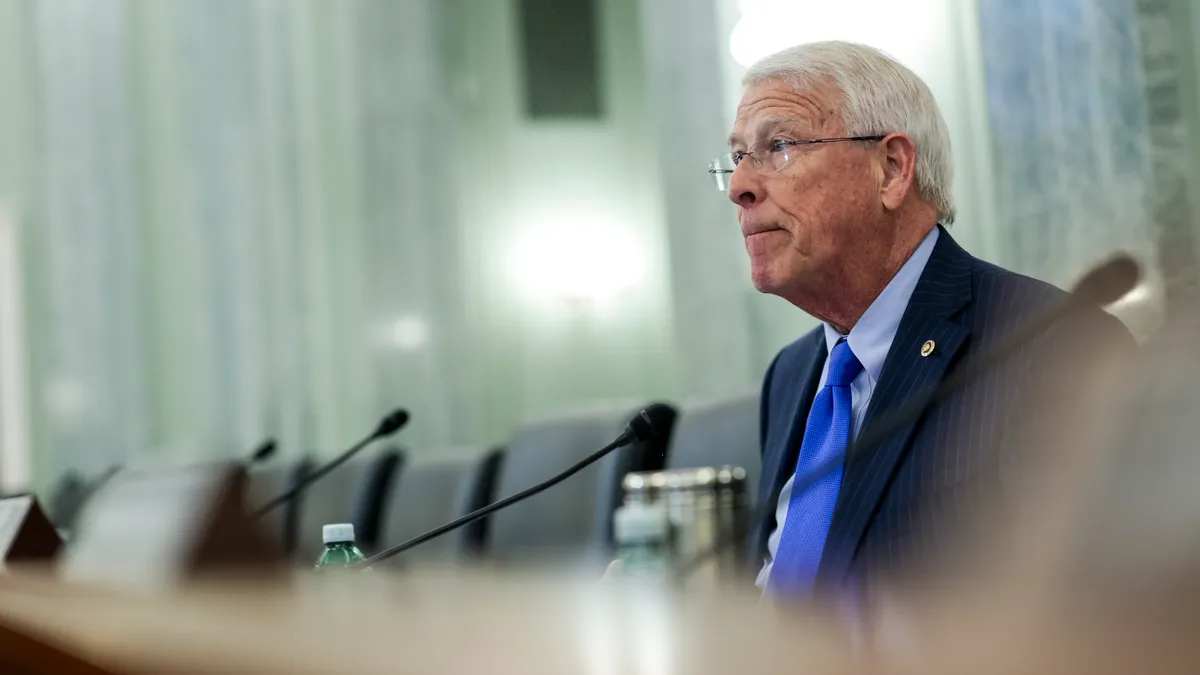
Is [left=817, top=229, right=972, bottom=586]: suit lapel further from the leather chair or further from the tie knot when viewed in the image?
the leather chair

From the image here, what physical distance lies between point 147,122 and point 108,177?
349 millimetres

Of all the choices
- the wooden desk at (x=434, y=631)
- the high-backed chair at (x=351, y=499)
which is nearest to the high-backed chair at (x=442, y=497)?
the high-backed chair at (x=351, y=499)

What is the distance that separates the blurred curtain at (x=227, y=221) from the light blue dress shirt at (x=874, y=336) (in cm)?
450

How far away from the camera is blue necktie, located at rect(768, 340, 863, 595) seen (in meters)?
1.66

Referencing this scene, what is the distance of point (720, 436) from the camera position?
7.97ft

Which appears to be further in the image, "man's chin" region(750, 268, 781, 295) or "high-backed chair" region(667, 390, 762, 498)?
"high-backed chair" region(667, 390, 762, 498)

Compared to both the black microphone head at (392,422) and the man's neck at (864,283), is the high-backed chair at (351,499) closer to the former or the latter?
the black microphone head at (392,422)

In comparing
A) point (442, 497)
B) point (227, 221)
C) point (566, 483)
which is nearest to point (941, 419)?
point (566, 483)

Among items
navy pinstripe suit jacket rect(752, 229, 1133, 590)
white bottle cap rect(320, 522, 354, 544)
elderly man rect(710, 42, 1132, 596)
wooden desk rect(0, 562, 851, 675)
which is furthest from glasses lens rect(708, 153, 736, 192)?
wooden desk rect(0, 562, 851, 675)

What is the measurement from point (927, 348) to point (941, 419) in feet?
0.34

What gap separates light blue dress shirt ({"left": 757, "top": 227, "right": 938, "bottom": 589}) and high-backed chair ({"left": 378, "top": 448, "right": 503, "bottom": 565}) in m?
1.42

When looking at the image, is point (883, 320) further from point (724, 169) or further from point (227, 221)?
point (227, 221)

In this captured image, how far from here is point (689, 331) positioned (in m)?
4.75

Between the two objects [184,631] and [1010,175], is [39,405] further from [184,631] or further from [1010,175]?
[184,631]
